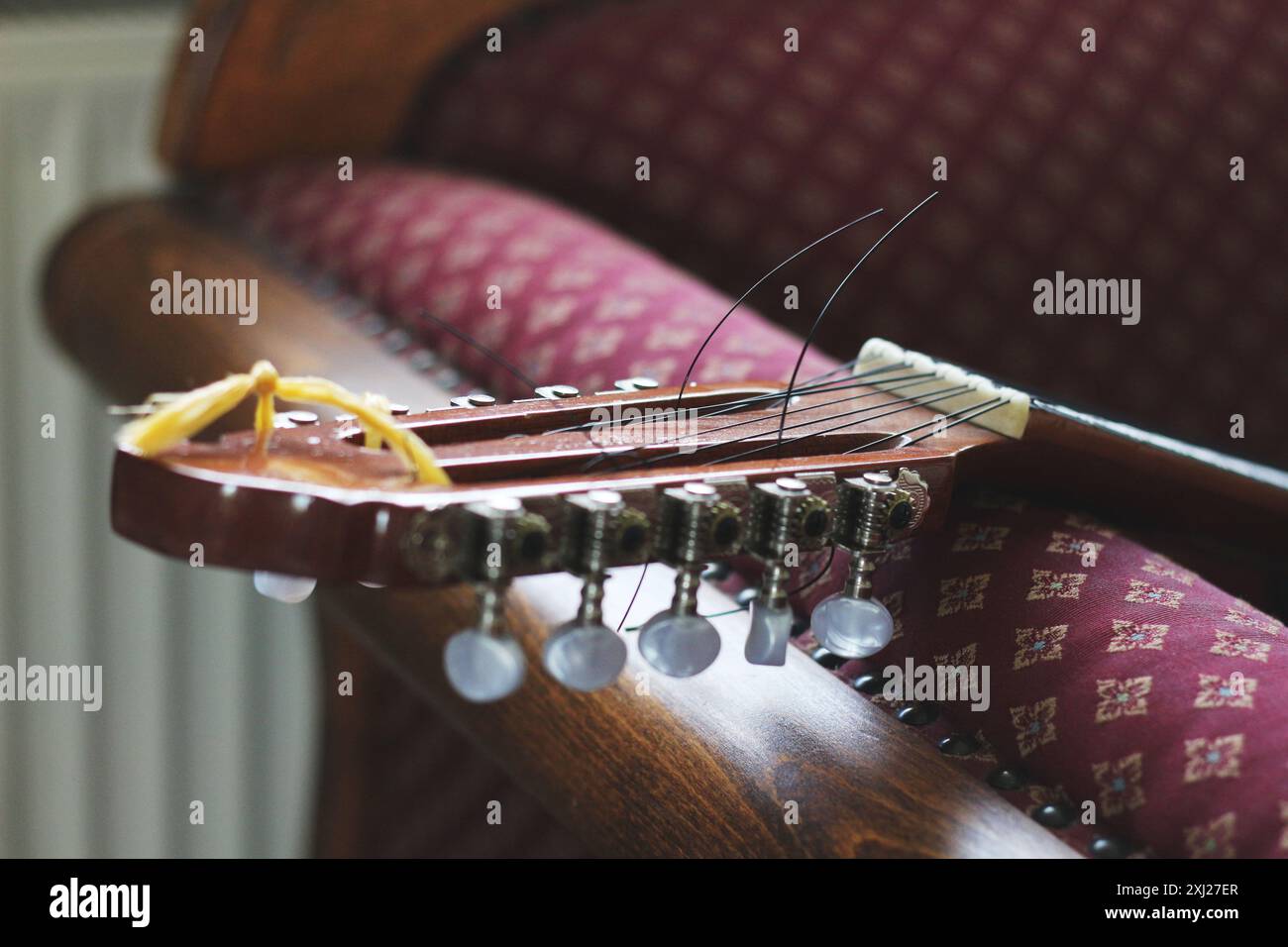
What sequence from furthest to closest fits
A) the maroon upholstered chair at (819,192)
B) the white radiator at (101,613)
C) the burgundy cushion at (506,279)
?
the white radiator at (101,613) → the maroon upholstered chair at (819,192) → the burgundy cushion at (506,279)

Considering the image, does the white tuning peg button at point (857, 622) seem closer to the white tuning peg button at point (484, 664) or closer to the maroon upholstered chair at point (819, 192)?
the white tuning peg button at point (484, 664)

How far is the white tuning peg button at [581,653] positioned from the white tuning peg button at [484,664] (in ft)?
0.06

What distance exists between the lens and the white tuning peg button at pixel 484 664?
1.39ft

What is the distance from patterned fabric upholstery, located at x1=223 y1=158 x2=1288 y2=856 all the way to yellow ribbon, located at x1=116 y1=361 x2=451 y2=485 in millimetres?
242

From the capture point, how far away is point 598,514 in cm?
44

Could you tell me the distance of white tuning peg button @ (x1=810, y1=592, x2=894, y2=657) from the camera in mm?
512

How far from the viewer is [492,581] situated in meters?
0.43

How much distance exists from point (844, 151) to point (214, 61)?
23.3 inches

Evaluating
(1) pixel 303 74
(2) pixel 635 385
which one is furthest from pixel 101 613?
(2) pixel 635 385

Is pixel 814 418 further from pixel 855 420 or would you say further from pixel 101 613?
pixel 101 613

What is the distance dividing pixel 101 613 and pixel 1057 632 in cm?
150

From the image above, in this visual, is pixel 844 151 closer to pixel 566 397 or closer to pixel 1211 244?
pixel 1211 244

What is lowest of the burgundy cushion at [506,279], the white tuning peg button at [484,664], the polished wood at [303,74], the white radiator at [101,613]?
the white radiator at [101,613]

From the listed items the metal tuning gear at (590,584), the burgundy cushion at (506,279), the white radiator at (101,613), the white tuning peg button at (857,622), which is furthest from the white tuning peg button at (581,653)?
the white radiator at (101,613)
